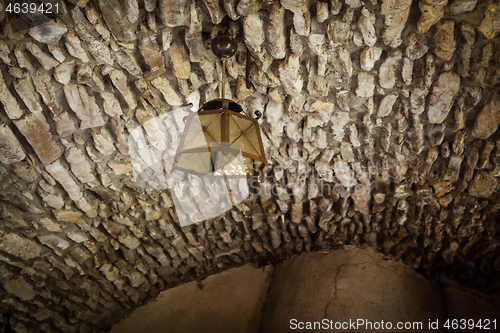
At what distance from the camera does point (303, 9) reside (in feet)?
Result: 5.78

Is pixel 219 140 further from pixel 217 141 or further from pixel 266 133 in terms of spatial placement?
pixel 266 133

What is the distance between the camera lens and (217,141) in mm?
1527

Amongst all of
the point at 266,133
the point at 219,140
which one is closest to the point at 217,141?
the point at 219,140

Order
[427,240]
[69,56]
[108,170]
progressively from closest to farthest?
[69,56] < [108,170] < [427,240]

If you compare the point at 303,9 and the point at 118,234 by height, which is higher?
the point at 303,9

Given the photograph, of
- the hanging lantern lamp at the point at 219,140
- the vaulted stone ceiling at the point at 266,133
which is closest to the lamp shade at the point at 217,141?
the hanging lantern lamp at the point at 219,140

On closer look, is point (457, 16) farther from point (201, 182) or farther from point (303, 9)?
point (201, 182)

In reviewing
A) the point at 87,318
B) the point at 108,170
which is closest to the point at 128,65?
the point at 108,170

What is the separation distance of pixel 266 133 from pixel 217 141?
0.97 metres

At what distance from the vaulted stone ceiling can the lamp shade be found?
52 centimetres

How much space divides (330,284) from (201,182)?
1404mm

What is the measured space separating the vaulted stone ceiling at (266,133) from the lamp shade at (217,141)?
52cm

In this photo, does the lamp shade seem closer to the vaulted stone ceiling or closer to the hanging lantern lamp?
the hanging lantern lamp

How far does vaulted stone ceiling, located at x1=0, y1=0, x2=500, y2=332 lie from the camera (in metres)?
1.79
